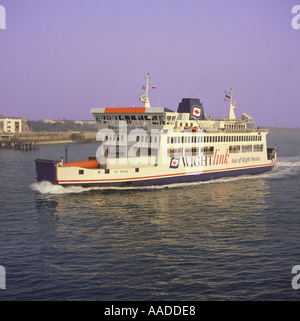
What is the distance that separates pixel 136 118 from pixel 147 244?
23.6 metres

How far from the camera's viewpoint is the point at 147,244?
78.6 ft


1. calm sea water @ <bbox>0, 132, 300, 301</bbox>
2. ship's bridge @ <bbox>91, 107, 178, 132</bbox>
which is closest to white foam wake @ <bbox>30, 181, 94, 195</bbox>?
calm sea water @ <bbox>0, 132, 300, 301</bbox>

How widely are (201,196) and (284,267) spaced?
18549mm

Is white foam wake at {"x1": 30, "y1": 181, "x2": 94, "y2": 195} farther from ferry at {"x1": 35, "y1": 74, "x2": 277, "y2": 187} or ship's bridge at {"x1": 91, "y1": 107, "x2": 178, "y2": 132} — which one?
ship's bridge at {"x1": 91, "y1": 107, "x2": 178, "y2": 132}

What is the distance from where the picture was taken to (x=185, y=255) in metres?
22.0

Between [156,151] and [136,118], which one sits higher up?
[136,118]

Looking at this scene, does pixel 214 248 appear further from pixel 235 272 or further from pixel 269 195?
pixel 269 195

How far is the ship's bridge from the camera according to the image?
143 ft

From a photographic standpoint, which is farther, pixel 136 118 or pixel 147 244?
pixel 136 118

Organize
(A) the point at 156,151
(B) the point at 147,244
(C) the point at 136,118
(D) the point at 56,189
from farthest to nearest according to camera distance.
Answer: (C) the point at 136,118 → (A) the point at 156,151 → (D) the point at 56,189 → (B) the point at 147,244

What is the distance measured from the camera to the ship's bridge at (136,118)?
4372 centimetres

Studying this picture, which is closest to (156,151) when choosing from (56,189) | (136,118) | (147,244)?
(136,118)

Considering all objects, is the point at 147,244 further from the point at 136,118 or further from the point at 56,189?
the point at 136,118

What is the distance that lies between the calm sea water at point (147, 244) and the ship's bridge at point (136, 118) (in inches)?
333
